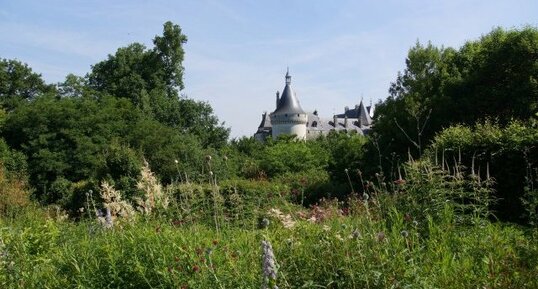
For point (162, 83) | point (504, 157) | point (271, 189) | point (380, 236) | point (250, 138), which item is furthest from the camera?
point (250, 138)

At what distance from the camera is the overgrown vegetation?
3.86 metres

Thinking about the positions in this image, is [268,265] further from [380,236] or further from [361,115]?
[361,115]

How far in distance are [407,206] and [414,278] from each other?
2.22 meters

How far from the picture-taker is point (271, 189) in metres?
16.5

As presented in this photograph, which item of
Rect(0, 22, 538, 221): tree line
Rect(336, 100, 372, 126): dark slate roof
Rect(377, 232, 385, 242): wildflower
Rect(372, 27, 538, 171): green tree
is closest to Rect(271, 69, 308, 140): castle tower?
Rect(336, 100, 372, 126): dark slate roof

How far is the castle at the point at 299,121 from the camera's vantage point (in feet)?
250

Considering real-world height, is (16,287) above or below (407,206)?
below

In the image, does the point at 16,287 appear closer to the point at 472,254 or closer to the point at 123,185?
the point at 472,254

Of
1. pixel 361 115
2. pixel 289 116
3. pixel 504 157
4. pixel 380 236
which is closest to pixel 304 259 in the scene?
pixel 380 236

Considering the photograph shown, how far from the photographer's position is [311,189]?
1797 centimetres

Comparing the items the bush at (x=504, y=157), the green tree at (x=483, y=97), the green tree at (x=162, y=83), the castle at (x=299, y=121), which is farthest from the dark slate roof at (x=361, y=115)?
the bush at (x=504, y=157)

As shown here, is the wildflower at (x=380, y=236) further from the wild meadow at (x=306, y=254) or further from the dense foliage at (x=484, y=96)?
the dense foliage at (x=484, y=96)

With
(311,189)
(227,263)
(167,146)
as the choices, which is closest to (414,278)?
(227,263)

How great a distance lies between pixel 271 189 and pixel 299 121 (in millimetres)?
60539
